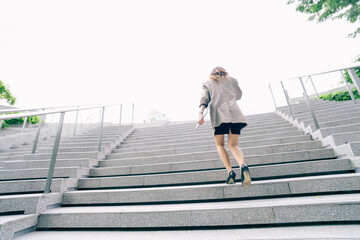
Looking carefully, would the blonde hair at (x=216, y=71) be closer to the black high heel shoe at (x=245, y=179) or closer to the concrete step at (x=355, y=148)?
the black high heel shoe at (x=245, y=179)

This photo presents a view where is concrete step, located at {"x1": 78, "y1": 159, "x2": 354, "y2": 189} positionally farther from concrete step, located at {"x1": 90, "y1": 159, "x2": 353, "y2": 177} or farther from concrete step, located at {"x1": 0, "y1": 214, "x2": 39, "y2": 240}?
concrete step, located at {"x1": 0, "y1": 214, "x2": 39, "y2": 240}

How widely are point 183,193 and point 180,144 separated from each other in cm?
200

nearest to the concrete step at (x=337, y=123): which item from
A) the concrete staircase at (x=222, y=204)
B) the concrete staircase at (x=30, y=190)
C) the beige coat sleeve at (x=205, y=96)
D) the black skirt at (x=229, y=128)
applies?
the concrete staircase at (x=222, y=204)

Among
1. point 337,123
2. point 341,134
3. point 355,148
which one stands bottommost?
point 355,148

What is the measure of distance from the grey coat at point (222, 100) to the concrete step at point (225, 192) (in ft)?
2.72

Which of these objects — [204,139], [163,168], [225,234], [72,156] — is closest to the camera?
[225,234]

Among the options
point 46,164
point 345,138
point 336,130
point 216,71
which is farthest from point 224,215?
point 46,164

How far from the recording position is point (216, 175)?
2.32 meters

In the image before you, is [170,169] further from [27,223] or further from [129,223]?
[27,223]

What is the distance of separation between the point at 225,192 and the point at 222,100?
46.3 inches

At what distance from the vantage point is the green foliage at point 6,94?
32.9ft

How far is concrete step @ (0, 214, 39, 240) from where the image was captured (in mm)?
1486

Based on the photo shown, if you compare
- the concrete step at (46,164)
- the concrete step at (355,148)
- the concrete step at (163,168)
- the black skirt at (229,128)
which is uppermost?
the black skirt at (229,128)

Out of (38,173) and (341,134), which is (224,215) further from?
(38,173)
